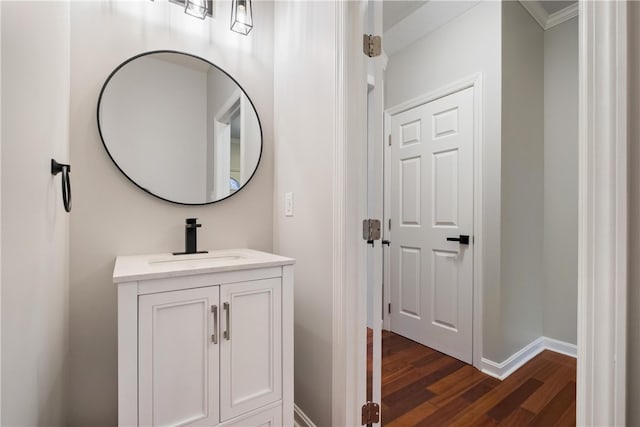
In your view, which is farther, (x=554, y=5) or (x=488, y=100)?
(x=554, y=5)

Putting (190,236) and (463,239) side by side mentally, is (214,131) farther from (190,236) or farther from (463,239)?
(463,239)

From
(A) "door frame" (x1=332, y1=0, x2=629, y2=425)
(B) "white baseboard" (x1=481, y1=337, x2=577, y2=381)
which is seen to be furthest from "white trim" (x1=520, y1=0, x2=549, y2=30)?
(B) "white baseboard" (x1=481, y1=337, x2=577, y2=381)

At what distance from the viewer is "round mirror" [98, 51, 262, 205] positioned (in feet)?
4.47

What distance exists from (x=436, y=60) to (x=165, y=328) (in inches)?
103

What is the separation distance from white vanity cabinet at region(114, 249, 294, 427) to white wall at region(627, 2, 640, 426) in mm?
952

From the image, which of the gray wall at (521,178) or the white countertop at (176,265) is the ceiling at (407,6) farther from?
the white countertop at (176,265)

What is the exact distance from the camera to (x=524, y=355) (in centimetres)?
224

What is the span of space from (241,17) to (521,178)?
2.18 meters

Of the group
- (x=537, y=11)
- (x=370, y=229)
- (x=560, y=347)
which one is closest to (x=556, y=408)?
(x=560, y=347)

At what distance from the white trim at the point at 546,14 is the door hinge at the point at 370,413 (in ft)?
9.28

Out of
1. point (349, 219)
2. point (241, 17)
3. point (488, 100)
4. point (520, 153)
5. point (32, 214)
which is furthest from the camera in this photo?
point (520, 153)

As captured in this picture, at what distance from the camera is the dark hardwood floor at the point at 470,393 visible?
63.2 inches

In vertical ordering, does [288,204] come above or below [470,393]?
above

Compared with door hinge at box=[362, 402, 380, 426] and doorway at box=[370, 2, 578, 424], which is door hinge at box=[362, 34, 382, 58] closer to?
doorway at box=[370, 2, 578, 424]
